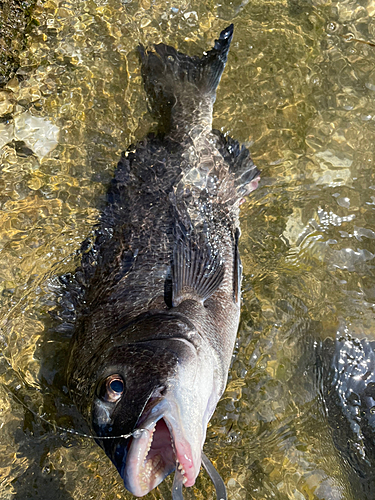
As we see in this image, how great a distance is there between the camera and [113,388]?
234 centimetres

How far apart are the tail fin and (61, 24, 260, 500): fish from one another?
1 cm

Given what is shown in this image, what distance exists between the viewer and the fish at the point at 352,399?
3.46m

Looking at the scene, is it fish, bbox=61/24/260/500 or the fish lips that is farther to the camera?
fish, bbox=61/24/260/500

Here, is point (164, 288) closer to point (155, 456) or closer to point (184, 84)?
point (155, 456)

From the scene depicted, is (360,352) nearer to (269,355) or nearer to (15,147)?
(269,355)

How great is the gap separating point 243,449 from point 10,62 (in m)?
4.82

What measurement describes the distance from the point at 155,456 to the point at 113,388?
17.4 inches

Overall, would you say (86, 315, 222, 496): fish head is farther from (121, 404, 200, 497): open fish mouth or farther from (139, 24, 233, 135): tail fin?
(139, 24, 233, 135): tail fin

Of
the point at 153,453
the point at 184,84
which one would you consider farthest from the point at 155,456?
the point at 184,84

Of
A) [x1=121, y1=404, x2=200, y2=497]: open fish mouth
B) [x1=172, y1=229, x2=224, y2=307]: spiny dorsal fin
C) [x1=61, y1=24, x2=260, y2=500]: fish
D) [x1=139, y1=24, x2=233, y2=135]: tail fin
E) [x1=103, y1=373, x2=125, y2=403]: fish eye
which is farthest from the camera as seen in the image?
[x1=139, y1=24, x2=233, y2=135]: tail fin

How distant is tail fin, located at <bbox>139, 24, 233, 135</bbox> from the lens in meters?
4.12

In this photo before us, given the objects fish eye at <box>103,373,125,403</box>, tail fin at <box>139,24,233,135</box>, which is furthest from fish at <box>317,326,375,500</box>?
tail fin at <box>139,24,233,135</box>

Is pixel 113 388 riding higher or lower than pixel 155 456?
higher

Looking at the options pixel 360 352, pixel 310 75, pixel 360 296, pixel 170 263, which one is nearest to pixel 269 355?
pixel 360 352
